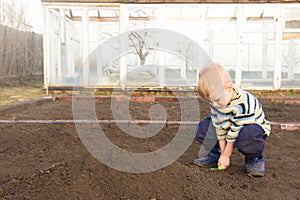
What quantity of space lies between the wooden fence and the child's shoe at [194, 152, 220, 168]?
9430 millimetres

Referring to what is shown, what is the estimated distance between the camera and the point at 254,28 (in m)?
7.50

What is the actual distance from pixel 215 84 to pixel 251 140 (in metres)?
0.50

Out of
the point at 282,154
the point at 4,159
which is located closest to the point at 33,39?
the point at 4,159

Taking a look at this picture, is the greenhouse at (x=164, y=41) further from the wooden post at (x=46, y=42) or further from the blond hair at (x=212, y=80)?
the blond hair at (x=212, y=80)

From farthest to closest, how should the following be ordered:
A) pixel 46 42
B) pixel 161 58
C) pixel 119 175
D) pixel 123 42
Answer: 1. pixel 161 58
2. pixel 123 42
3. pixel 46 42
4. pixel 119 175

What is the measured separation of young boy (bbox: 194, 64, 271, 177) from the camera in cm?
186

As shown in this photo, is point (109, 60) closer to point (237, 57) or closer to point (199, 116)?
point (237, 57)

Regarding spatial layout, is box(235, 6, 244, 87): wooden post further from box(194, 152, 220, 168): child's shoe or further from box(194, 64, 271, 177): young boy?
box(194, 64, 271, 177): young boy

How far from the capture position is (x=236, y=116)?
2018 mm

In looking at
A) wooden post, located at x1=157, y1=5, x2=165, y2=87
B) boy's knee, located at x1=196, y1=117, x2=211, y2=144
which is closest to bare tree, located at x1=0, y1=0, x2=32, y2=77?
wooden post, located at x1=157, y1=5, x2=165, y2=87

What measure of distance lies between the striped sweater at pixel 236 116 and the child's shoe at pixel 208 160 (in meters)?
0.26

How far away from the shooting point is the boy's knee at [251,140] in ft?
6.59

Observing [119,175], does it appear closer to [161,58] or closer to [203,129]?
[203,129]

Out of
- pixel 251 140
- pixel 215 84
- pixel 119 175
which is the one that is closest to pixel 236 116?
pixel 251 140
